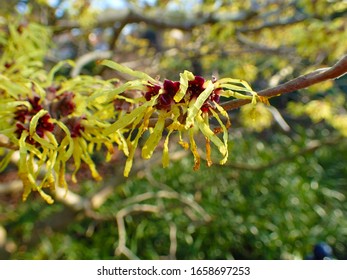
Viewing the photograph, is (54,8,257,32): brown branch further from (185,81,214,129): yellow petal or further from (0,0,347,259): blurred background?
(185,81,214,129): yellow petal

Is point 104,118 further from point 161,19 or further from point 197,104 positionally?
point 161,19

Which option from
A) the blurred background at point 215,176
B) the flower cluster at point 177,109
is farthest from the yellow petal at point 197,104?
the blurred background at point 215,176

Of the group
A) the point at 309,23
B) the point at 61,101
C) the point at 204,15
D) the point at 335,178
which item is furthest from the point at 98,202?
the point at 335,178

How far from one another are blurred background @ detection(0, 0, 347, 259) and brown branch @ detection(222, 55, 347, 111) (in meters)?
1.53

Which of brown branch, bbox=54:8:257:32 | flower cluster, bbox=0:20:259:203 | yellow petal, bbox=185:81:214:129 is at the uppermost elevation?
yellow petal, bbox=185:81:214:129

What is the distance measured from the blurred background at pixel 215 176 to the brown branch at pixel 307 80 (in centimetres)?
153

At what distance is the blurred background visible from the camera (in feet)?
9.20

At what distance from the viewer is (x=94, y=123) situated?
91 cm

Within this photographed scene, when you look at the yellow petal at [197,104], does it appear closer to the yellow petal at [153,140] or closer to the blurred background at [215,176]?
the yellow petal at [153,140]

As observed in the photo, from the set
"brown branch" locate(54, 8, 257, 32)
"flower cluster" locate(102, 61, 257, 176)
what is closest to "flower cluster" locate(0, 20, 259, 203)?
"flower cluster" locate(102, 61, 257, 176)

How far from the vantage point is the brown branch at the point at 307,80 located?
2.25 ft

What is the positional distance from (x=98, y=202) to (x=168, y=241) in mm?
882

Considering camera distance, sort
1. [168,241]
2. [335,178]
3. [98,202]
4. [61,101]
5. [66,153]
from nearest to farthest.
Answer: [66,153] < [61,101] < [98,202] < [168,241] < [335,178]

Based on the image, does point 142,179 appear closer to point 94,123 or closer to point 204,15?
point 204,15
